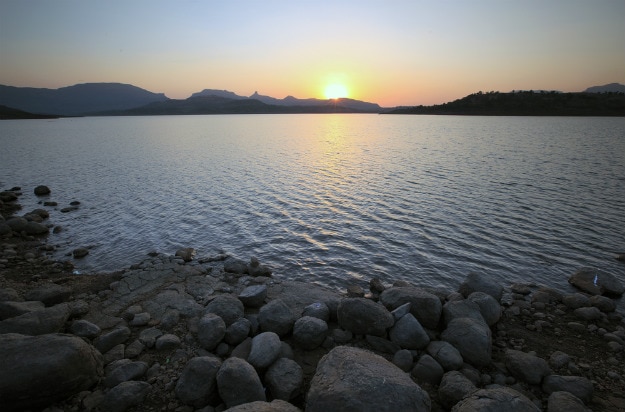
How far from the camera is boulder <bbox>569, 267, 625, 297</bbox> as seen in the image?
14773 millimetres

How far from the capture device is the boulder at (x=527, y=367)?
9570 mm

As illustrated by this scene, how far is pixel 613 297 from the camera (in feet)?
48.3

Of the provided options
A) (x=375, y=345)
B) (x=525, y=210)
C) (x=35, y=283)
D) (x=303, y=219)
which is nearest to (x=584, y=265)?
(x=525, y=210)

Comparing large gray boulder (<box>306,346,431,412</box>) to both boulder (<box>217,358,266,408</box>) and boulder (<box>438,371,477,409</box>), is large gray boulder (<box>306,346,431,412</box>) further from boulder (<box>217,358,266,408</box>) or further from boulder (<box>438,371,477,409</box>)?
boulder (<box>217,358,266,408</box>)

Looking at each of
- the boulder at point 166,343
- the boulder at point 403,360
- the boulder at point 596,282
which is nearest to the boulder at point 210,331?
the boulder at point 166,343

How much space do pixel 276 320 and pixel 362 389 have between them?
4506 mm

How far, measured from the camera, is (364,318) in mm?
11312

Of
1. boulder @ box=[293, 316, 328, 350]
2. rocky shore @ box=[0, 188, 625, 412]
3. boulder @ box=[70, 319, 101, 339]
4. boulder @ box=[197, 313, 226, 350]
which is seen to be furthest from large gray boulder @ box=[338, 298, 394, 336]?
boulder @ box=[70, 319, 101, 339]

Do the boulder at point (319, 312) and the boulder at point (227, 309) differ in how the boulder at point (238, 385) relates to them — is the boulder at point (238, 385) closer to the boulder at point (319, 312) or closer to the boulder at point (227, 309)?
the boulder at point (227, 309)

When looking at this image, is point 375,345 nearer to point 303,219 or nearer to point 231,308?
point 231,308

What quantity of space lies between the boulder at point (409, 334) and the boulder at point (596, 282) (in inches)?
390

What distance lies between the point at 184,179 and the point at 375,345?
35.8m

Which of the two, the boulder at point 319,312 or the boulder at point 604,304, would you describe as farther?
the boulder at point 604,304

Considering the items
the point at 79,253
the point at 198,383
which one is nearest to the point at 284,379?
the point at 198,383
